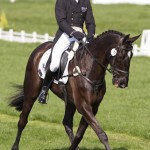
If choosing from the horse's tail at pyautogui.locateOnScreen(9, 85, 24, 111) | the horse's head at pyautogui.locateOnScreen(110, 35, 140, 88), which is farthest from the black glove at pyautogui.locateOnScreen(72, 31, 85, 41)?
the horse's tail at pyautogui.locateOnScreen(9, 85, 24, 111)

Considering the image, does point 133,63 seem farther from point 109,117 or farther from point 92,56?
point 92,56

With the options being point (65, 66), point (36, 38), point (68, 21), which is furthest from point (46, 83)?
point (36, 38)

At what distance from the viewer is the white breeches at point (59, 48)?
458 inches

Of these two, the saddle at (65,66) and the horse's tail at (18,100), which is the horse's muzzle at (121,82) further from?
the horse's tail at (18,100)

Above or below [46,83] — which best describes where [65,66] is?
above

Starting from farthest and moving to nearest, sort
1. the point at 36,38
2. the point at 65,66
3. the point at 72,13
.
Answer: the point at 36,38, the point at 72,13, the point at 65,66

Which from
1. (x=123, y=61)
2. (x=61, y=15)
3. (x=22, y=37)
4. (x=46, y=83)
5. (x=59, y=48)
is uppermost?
(x=61, y=15)

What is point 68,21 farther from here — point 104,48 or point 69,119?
point 69,119

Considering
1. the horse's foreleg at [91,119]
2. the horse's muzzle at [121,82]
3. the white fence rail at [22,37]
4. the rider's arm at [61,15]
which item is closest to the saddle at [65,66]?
the rider's arm at [61,15]

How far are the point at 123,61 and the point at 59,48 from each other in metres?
1.78

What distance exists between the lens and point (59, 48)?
11.7m

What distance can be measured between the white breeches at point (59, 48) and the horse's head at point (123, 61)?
5.05 feet

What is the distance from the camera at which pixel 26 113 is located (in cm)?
1280

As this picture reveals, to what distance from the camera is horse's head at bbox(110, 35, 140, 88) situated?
10.3 metres
